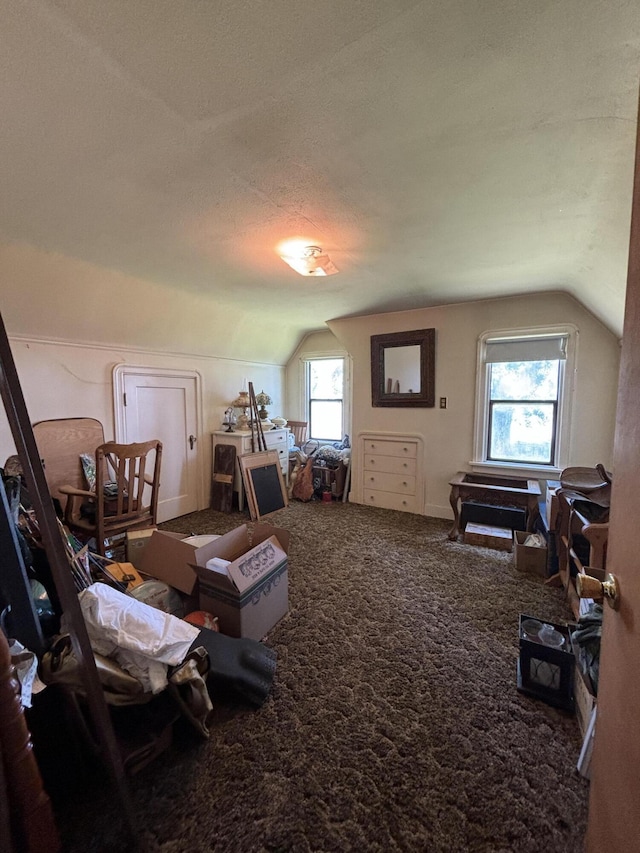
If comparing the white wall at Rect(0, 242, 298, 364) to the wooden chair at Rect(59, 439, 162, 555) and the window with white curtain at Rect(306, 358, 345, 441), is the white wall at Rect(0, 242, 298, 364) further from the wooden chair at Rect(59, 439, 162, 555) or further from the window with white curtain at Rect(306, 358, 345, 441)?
the wooden chair at Rect(59, 439, 162, 555)

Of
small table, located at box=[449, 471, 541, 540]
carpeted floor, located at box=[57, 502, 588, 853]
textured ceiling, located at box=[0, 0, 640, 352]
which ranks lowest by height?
carpeted floor, located at box=[57, 502, 588, 853]

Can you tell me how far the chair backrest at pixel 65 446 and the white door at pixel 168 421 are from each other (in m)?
0.28

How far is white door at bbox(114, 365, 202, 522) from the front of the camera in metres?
3.59

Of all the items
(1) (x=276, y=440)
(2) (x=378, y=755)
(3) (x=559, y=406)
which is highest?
(3) (x=559, y=406)

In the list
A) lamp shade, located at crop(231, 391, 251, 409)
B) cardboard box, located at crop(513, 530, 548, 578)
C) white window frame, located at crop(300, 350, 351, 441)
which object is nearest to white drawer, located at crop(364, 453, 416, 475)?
white window frame, located at crop(300, 350, 351, 441)

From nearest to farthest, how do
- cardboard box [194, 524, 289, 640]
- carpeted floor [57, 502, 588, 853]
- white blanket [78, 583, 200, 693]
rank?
carpeted floor [57, 502, 588, 853], white blanket [78, 583, 200, 693], cardboard box [194, 524, 289, 640]

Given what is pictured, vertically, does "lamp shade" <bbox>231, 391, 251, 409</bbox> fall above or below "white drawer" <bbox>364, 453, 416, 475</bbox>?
above

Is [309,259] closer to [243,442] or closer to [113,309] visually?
[113,309]

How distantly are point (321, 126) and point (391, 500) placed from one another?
12.3ft

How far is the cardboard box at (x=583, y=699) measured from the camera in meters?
1.31

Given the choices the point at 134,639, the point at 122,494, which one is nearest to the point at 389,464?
the point at 122,494

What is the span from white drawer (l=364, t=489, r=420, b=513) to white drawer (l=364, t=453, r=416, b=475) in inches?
11.0

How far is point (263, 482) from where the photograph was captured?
420cm

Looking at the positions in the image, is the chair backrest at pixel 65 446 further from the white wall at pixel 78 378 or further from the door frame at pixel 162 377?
the door frame at pixel 162 377
